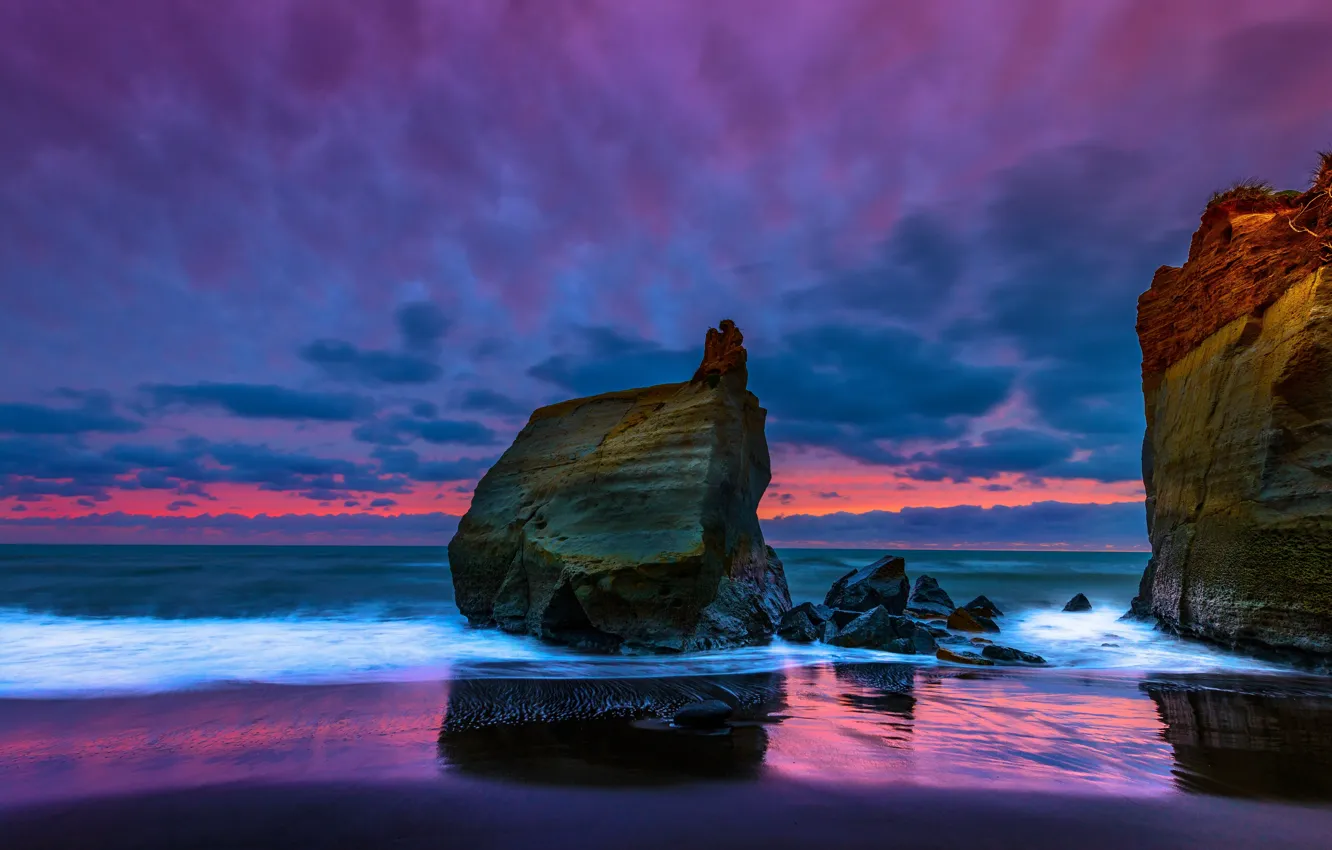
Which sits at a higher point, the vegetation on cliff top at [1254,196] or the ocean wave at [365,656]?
the vegetation on cliff top at [1254,196]

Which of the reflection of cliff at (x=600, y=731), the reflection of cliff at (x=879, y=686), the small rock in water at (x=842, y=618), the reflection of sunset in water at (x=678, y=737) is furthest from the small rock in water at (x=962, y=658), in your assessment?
the reflection of cliff at (x=600, y=731)

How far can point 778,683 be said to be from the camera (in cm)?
907

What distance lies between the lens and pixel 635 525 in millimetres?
13258

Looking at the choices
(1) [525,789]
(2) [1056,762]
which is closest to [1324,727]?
(2) [1056,762]

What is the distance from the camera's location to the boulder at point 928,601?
62.6 feet

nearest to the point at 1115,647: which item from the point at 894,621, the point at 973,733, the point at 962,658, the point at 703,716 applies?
the point at 962,658

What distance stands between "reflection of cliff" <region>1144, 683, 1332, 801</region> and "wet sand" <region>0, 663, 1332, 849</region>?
3cm

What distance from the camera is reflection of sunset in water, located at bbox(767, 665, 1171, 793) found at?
5027mm

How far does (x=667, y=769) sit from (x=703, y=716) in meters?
1.41

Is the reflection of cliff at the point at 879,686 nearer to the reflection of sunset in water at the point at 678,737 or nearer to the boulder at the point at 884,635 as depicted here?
the reflection of sunset in water at the point at 678,737

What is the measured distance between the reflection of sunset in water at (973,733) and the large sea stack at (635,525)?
3379 mm

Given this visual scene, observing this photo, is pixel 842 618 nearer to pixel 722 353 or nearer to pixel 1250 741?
pixel 722 353

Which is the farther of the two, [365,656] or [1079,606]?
[1079,606]

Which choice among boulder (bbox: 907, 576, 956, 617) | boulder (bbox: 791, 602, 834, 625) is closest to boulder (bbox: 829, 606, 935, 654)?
boulder (bbox: 791, 602, 834, 625)
